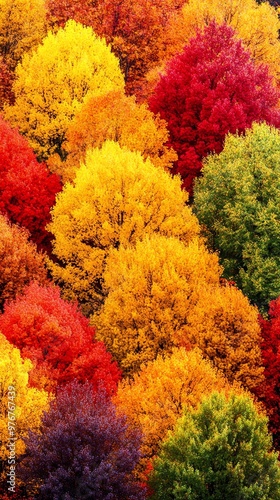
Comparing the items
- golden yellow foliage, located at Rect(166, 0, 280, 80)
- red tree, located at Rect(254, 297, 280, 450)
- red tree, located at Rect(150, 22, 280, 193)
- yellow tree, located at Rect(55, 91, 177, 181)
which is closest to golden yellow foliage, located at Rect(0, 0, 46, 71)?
golden yellow foliage, located at Rect(166, 0, 280, 80)

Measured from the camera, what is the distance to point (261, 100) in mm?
66562

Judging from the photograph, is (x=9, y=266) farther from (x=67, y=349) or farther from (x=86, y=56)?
(x=86, y=56)

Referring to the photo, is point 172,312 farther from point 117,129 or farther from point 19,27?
point 19,27

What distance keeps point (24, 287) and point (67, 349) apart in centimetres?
712

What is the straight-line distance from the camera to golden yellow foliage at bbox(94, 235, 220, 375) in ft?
169

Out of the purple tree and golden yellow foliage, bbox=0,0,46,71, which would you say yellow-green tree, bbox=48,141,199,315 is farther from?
golden yellow foliage, bbox=0,0,46,71

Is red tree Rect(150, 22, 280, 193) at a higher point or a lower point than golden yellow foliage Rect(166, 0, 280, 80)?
lower

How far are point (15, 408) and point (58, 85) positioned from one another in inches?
1469

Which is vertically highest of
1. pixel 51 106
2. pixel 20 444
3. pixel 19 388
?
pixel 51 106

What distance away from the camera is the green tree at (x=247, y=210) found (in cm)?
5441

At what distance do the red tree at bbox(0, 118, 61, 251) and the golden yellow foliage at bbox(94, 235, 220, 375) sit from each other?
9.42 meters

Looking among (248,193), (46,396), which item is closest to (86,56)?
(248,193)

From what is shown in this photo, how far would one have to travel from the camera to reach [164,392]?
45250 mm

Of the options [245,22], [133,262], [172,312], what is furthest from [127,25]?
[172,312]
